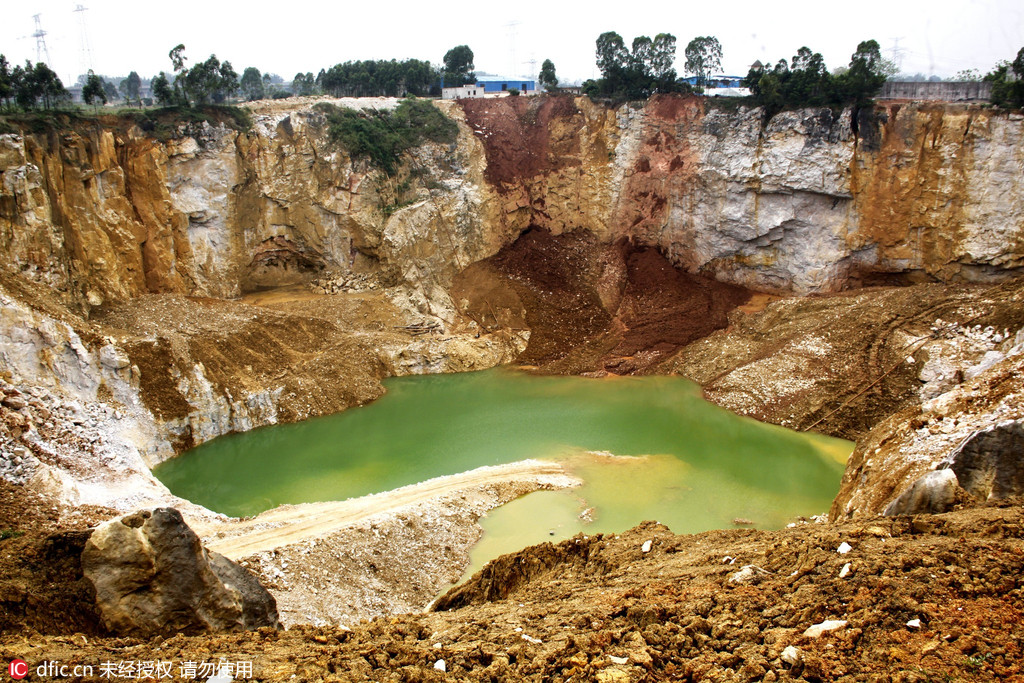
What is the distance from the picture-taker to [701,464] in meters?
21.2

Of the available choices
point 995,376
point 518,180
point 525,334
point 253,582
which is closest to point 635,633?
point 253,582

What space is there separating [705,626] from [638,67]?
109 ft

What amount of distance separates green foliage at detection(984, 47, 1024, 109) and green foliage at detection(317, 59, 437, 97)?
30.4m

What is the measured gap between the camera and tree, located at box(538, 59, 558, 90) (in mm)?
40844

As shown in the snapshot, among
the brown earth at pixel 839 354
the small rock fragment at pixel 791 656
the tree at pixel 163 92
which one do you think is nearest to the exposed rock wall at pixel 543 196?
the tree at pixel 163 92

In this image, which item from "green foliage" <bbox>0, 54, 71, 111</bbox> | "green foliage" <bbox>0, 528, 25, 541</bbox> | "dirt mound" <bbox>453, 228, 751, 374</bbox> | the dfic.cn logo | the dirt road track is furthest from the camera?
"dirt mound" <bbox>453, 228, 751, 374</bbox>

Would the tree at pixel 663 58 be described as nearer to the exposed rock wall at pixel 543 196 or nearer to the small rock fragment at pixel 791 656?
the exposed rock wall at pixel 543 196

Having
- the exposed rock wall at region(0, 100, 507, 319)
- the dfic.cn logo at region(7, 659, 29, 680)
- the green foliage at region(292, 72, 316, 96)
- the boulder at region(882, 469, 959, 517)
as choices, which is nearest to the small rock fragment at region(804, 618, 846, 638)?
the boulder at region(882, 469, 959, 517)

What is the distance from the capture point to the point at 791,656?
6.82 m

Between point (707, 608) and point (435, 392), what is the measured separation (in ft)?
66.9

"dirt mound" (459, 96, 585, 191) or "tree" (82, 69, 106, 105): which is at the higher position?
"tree" (82, 69, 106, 105)

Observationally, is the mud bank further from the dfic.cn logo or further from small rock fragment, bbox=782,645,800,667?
the dfic.cn logo

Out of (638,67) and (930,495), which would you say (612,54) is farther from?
(930,495)

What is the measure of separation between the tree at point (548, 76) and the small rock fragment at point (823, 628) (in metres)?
37.8
